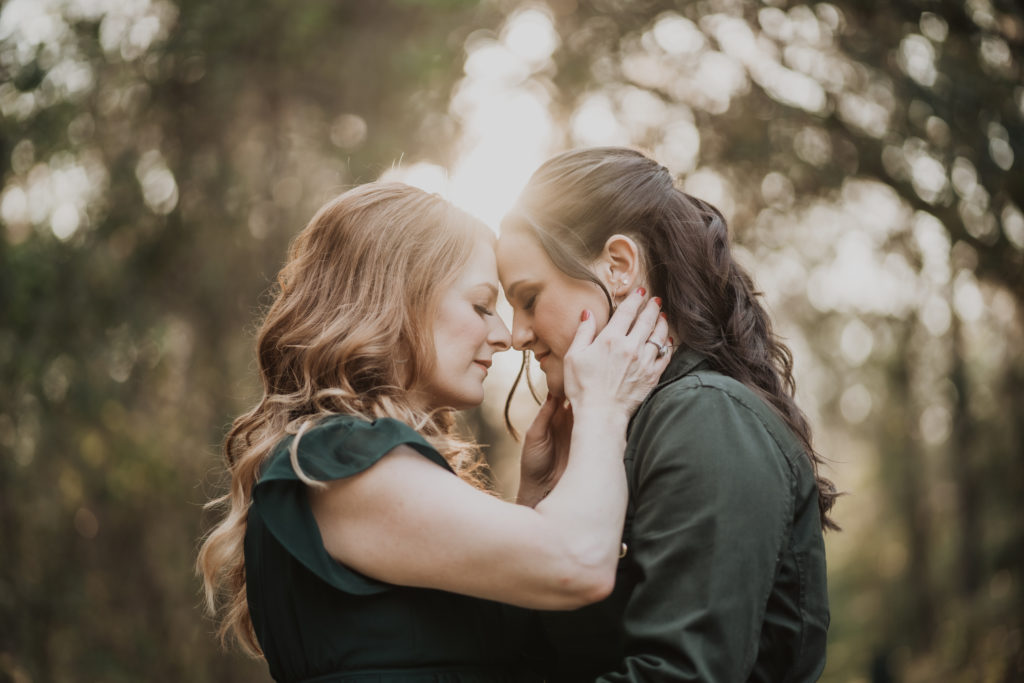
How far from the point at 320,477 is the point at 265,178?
20.0 feet

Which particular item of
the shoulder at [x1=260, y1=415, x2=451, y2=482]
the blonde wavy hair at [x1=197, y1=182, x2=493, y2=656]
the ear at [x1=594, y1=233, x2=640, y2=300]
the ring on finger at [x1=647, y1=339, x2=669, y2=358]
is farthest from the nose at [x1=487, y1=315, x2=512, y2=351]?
the shoulder at [x1=260, y1=415, x2=451, y2=482]

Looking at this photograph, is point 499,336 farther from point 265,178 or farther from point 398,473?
point 265,178

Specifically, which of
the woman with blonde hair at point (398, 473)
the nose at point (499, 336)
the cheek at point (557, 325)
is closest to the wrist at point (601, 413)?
the woman with blonde hair at point (398, 473)

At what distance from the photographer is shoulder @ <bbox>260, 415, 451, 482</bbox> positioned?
6.97ft

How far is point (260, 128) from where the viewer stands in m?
8.05

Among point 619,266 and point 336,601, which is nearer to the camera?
point 336,601

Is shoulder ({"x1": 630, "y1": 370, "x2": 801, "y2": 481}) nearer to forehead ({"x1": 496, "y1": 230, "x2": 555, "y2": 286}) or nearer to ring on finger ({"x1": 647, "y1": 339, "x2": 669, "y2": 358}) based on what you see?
ring on finger ({"x1": 647, "y1": 339, "x2": 669, "y2": 358})

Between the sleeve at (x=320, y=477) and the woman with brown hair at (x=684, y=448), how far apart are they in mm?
562

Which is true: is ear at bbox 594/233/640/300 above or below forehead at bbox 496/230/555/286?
above

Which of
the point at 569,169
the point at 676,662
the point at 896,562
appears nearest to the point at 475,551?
the point at 676,662

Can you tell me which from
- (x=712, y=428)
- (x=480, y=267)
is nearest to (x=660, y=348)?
(x=712, y=428)

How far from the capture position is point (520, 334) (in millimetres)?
2773

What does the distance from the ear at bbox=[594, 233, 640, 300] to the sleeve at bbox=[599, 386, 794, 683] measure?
516 millimetres

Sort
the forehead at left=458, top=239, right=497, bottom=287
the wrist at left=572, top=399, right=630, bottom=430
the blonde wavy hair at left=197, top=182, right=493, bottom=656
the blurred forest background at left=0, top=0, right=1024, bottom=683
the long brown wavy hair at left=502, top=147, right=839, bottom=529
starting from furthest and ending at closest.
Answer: the blurred forest background at left=0, top=0, right=1024, bottom=683 < the forehead at left=458, top=239, right=497, bottom=287 < the long brown wavy hair at left=502, top=147, right=839, bottom=529 < the blonde wavy hair at left=197, top=182, right=493, bottom=656 < the wrist at left=572, top=399, right=630, bottom=430
